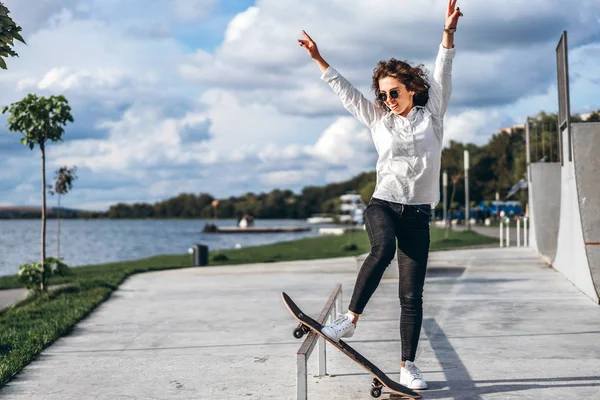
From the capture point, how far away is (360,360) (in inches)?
177

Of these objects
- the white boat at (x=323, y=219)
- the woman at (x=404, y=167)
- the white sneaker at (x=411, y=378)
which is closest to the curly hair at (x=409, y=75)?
the woman at (x=404, y=167)

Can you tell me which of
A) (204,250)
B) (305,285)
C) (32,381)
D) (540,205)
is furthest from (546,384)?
(204,250)

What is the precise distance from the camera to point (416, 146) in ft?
15.3

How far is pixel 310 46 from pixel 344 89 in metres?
0.36

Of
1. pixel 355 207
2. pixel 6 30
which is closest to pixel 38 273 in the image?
pixel 6 30

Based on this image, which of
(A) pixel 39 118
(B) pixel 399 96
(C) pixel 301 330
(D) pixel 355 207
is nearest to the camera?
(C) pixel 301 330

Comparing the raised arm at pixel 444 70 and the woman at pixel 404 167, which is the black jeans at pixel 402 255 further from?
the raised arm at pixel 444 70

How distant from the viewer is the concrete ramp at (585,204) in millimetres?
9938

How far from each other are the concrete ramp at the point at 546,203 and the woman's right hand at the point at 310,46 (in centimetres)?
1426

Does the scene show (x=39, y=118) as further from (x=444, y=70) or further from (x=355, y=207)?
(x=355, y=207)

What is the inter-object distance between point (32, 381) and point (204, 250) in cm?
1445

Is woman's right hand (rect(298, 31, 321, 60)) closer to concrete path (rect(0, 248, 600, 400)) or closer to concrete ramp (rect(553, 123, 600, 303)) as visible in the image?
concrete path (rect(0, 248, 600, 400))

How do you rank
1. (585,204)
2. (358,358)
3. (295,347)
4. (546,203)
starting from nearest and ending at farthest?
(358,358) < (295,347) < (585,204) < (546,203)

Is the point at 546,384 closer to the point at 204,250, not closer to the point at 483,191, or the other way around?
the point at 204,250
